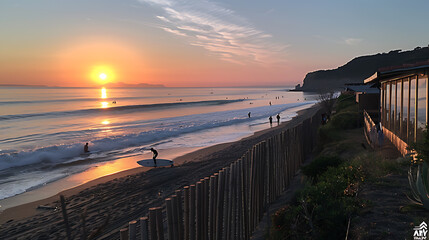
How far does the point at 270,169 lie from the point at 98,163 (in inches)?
485

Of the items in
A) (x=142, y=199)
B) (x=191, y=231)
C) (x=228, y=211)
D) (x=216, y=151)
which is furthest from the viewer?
(x=216, y=151)

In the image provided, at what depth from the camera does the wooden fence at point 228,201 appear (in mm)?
3062

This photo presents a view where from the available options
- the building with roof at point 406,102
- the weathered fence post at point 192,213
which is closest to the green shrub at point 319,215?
the weathered fence post at point 192,213

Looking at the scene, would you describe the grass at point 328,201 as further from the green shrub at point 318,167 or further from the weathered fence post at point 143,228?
the weathered fence post at point 143,228

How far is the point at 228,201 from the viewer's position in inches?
160

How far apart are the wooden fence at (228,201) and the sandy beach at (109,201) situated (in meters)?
3.30

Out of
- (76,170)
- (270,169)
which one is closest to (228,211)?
(270,169)

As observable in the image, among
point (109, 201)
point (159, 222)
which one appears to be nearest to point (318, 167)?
point (159, 222)

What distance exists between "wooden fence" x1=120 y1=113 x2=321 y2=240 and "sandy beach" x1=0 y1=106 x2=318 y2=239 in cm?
330

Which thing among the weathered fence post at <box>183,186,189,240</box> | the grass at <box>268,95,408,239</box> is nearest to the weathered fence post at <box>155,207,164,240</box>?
the weathered fence post at <box>183,186,189,240</box>

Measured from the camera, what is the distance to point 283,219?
178 inches

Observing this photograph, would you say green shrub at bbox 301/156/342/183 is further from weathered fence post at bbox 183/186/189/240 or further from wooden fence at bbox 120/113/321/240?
weathered fence post at bbox 183/186/189/240

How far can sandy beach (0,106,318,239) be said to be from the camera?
7523 mm

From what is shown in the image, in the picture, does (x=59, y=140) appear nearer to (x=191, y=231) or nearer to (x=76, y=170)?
(x=76, y=170)
